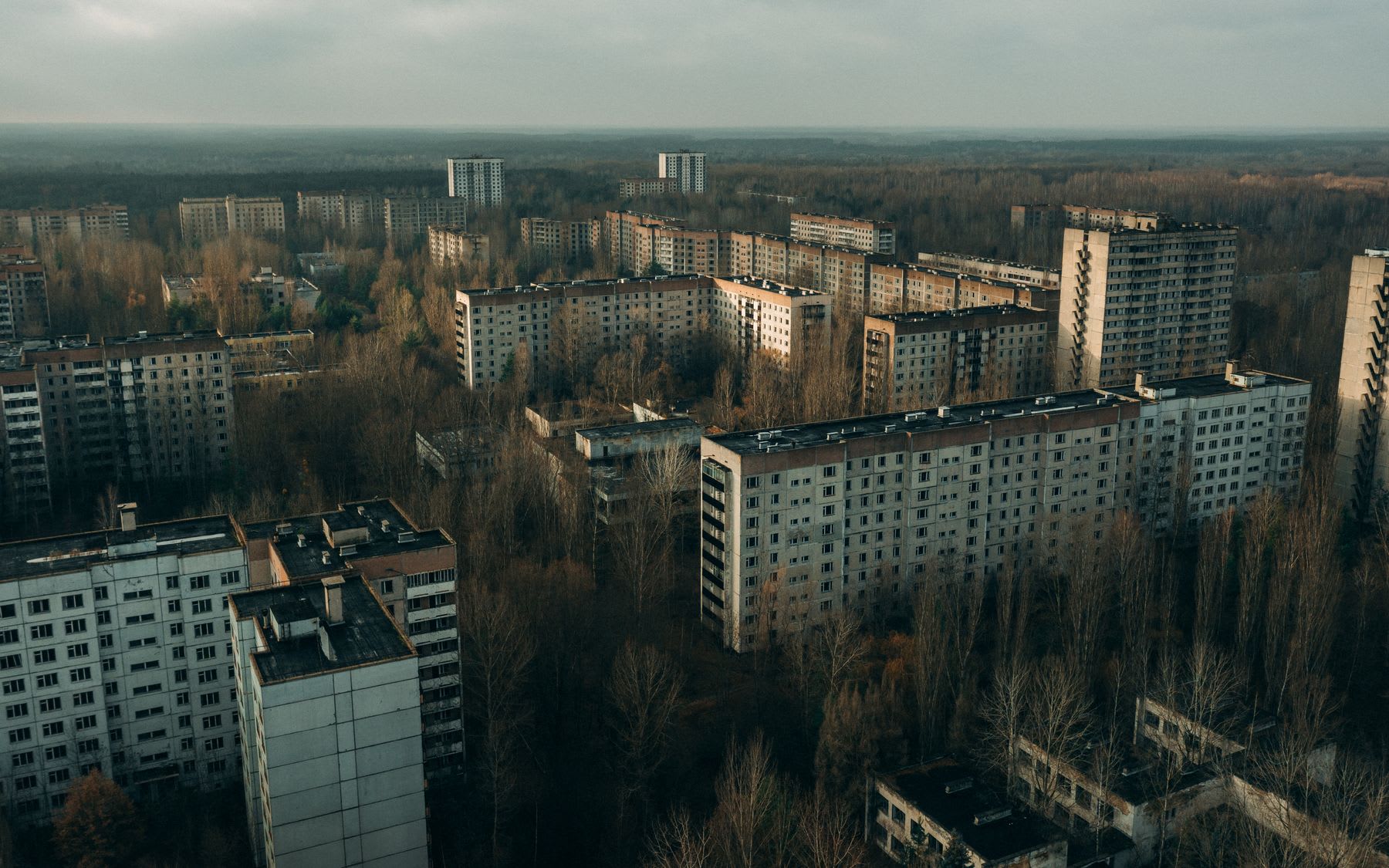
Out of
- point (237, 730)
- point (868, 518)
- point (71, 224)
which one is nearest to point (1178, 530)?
point (868, 518)

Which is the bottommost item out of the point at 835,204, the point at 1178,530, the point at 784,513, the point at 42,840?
the point at 42,840

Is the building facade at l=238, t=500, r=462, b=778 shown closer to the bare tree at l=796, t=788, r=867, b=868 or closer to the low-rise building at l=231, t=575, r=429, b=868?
the low-rise building at l=231, t=575, r=429, b=868

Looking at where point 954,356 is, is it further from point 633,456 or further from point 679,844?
point 679,844

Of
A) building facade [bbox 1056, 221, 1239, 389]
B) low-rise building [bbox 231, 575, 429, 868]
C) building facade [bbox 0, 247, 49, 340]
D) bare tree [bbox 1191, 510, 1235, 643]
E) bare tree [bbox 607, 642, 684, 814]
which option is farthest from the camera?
building facade [bbox 0, 247, 49, 340]

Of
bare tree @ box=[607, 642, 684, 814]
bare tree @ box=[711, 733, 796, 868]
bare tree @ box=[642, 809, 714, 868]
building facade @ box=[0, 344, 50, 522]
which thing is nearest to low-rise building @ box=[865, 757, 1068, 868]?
bare tree @ box=[711, 733, 796, 868]

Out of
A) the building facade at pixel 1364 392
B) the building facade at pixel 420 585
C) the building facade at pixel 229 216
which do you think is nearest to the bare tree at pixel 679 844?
the building facade at pixel 420 585

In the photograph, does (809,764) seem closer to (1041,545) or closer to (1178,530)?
(1041,545)
